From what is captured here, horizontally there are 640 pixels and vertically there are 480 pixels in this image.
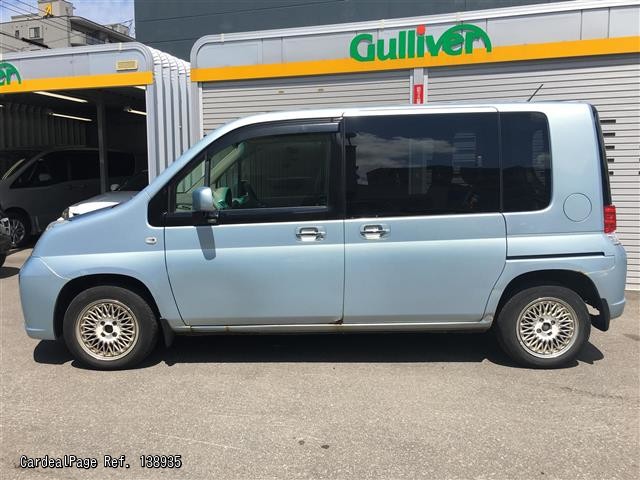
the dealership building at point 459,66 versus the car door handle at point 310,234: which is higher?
the dealership building at point 459,66

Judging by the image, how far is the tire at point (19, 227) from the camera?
36.1ft

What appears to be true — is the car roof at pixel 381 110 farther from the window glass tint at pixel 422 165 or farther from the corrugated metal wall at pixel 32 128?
the corrugated metal wall at pixel 32 128

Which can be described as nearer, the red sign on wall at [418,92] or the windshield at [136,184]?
the red sign on wall at [418,92]

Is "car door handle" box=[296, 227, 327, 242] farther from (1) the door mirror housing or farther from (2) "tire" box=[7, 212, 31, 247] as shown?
(2) "tire" box=[7, 212, 31, 247]

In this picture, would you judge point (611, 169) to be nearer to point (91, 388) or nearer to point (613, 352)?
point (613, 352)

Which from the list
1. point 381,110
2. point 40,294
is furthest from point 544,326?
point 40,294

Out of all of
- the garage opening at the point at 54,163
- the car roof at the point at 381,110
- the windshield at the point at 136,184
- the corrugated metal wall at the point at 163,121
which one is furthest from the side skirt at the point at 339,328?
the windshield at the point at 136,184

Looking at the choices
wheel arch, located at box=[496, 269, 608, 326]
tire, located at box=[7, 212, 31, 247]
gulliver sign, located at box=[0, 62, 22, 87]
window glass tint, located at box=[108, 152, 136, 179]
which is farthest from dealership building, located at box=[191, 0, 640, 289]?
window glass tint, located at box=[108, 152, 136, 179]

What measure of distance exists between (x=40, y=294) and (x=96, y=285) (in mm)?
433

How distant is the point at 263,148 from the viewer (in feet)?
14.3

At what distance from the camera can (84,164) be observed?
12508 millimetres

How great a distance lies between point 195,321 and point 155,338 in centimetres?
37

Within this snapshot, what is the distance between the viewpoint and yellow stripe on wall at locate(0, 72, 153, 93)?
9.18 metres

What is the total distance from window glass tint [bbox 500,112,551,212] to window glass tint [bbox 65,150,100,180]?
10.7 metres
